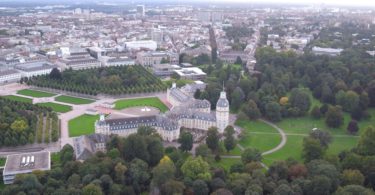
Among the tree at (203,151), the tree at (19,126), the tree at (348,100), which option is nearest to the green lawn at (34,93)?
the tree at (19,126)

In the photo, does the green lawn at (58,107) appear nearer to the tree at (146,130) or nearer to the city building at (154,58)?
the tree at (146,130)


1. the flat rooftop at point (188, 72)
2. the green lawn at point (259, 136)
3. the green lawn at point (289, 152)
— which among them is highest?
the flat rooftop at point (188, 72)

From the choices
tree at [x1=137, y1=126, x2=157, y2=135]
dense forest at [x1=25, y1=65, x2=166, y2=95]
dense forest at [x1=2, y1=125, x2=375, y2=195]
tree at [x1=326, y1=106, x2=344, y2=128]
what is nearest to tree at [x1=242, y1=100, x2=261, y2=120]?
tree at [x1=326, y1=106, x2=344, y2=128]

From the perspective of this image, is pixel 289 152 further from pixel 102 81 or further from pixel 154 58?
pixel 154 58

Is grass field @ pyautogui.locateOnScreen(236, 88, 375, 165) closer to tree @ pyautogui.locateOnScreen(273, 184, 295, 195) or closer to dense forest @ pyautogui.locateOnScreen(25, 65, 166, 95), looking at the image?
tree @ pyautogui.locateOnScreen(273, 184, 295, 195)

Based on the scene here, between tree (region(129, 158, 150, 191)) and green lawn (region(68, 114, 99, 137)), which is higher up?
tree (region(129, 158, 150, 191))

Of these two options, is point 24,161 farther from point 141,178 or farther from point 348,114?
point 348,114
